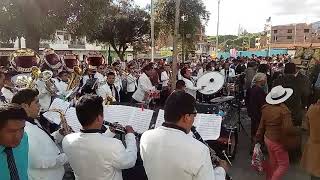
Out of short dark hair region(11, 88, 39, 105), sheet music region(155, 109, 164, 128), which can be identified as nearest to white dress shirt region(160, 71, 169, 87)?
sheet music region(155, 109, 164, 128)

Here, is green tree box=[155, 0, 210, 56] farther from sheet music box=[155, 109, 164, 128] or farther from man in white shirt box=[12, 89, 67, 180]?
man in white shirt box=[12, 89, 67, 180]

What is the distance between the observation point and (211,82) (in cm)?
914

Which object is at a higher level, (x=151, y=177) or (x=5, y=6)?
(x=5, y=6)

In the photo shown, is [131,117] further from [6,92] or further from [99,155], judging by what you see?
[6,92]

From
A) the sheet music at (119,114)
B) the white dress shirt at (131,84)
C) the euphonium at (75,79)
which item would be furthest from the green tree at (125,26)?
the sheet music at (119,114)

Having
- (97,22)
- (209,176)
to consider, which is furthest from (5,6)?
(209,176)

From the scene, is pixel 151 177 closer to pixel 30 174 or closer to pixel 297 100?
pixel 30 174

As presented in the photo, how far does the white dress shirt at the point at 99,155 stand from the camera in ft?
9.97

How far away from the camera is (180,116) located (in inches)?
104

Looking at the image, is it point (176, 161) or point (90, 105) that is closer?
point (176, 161)

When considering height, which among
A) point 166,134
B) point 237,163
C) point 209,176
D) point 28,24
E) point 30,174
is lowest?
point 237,163

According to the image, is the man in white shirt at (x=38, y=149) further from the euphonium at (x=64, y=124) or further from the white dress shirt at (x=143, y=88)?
the white dress shirt at (x=143, y=88)

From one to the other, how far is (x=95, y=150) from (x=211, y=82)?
6.33m

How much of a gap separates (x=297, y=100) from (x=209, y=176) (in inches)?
229
